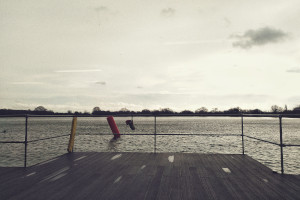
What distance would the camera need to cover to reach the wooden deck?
10.5 feet

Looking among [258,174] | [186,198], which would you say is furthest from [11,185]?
[258,174]

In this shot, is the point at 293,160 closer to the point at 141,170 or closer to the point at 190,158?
the point at 190,158

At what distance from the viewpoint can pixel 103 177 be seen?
13.5 feet

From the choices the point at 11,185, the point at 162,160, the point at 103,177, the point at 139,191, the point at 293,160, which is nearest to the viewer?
the point at 139,191

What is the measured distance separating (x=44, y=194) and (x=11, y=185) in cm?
87

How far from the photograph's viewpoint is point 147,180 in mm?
3885

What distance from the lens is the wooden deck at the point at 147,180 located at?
3193 mm

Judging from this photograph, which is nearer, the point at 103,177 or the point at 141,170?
the point at 103,177

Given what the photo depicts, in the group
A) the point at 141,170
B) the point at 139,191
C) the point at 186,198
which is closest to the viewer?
the point at 186,198

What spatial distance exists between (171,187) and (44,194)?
1914mm

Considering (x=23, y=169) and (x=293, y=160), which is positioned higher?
(x=23, y=169)

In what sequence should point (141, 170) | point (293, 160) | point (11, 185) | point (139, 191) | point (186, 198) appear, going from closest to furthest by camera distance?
point (186, 198) → point (139, 191) → point (11, 185) → point (141, 170) → point (293, 160)

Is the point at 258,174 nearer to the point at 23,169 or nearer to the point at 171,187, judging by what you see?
the point at 171,187

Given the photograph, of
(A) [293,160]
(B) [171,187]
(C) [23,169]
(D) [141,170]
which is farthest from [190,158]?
(A) [293,160]
